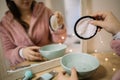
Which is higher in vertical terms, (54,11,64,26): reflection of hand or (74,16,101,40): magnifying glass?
(54,11,64,26): reflection of hand

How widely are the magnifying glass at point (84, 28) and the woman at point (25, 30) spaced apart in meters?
0.08

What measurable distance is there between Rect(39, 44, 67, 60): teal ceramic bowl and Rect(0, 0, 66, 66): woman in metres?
0.02

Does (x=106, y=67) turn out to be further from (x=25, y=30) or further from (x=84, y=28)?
(x=25, y=30)

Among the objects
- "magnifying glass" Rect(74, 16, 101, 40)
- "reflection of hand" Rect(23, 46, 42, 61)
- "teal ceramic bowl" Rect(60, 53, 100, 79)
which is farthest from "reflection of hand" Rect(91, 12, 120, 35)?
"reflection of hand" Rect(23, 46, 42, 61)

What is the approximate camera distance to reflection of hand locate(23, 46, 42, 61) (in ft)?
2.42

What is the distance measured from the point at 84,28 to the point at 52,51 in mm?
179

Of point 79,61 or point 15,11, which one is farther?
point 79,61

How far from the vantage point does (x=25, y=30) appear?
2.33 ft

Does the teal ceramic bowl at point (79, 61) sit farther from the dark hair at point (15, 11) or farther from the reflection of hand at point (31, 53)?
the dark hair at point (15, 11)

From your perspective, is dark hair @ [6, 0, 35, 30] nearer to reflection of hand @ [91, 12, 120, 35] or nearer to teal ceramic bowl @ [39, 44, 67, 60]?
teal ceramic bowl @ [39, 44, 67, 60]

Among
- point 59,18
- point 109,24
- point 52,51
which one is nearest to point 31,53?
point 52,51

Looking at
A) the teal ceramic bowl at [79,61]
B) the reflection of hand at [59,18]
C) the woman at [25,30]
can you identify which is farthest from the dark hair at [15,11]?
the teal ceramic bowl at [79,61]

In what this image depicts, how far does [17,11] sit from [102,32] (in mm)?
487

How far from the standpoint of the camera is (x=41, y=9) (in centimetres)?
74
